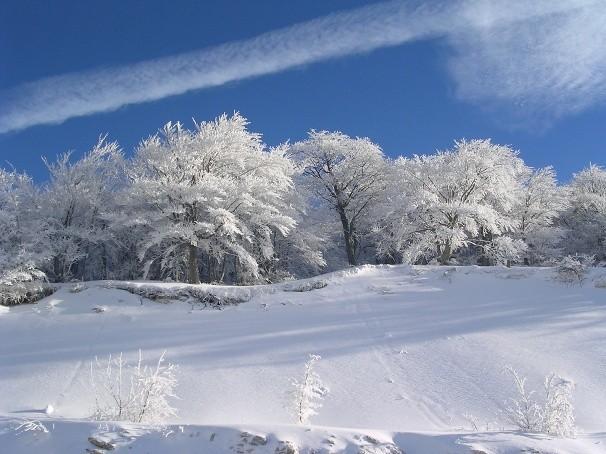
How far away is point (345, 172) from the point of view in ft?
99.4

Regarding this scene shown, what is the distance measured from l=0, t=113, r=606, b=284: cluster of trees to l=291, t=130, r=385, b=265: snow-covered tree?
7 cm

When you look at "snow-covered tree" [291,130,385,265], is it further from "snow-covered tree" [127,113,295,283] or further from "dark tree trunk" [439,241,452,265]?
"dark tree trunk" [439,241,452,265]

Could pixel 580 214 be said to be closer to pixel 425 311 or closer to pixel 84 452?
pixel 425 311

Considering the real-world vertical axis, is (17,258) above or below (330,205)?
below

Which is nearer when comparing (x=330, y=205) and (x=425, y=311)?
(x=425, y=311)

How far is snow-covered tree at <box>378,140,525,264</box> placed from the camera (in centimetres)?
2480

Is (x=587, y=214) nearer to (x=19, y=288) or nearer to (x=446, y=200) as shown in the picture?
(x=446, y=200)

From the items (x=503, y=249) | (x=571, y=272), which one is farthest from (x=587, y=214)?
(x=571, y=272)

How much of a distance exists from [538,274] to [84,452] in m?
16.3

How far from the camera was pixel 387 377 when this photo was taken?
12.0 metres

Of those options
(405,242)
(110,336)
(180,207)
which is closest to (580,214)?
(405,242)

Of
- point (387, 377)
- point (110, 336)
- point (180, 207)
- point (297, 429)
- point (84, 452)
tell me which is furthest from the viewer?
point (180, 207)

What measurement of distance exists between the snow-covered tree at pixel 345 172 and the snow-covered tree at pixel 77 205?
34.1ft

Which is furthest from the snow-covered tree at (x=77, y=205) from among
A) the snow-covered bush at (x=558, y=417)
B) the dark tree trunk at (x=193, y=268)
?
the snow-covered bush at (x=558, y=417)
